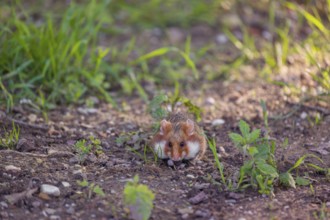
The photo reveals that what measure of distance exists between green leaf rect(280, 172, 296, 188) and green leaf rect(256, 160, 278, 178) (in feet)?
0.46

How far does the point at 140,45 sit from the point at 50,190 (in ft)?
12.6

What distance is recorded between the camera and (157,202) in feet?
14.4

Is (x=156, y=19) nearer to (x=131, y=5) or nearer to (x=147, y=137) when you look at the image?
(x=131, y=5)

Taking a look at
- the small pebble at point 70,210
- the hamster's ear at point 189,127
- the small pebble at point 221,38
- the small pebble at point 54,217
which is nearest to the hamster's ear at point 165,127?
the hamster's ear at point 189,127

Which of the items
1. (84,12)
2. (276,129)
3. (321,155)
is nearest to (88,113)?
(84,12)

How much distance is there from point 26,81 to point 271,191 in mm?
2948

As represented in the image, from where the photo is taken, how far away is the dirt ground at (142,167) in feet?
14.0

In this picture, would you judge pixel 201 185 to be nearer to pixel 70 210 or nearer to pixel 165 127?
pixel 165 127

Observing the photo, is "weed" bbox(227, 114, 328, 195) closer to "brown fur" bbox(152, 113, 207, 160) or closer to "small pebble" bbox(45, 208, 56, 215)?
"brown fur" bbox(152, 113, 207, 160)

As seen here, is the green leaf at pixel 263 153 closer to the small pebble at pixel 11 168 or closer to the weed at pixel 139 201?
the weed at pixel 139 201

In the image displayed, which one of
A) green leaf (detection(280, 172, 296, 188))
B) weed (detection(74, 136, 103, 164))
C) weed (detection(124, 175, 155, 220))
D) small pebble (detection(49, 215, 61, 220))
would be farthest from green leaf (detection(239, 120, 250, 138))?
small pebble (detection(49, 215, 61, 220))

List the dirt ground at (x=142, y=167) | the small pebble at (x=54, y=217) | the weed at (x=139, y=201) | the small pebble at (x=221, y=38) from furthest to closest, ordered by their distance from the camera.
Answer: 1. the small pebble at (x=221, y=38)
2. the dirt ground at (x=142, y=167)
3. the small pebble at (x=54, y=217)
4. the weed at (x=139, y=201)

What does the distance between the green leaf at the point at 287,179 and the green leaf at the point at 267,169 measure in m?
0.14

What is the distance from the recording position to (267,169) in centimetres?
448
